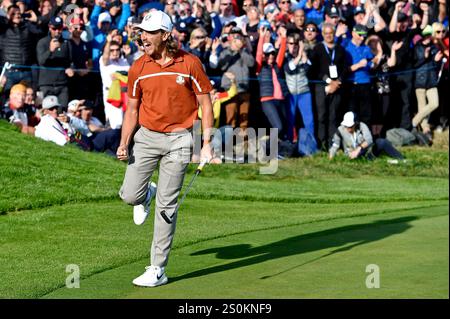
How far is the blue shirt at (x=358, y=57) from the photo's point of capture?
20.8 metres

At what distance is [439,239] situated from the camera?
10789 millimetres

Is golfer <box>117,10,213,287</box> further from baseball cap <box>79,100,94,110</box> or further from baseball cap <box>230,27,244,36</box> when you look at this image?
baseball cap <box>230,27,244,36</box>

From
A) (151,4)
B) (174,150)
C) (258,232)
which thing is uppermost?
(151,4)

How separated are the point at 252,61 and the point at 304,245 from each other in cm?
908

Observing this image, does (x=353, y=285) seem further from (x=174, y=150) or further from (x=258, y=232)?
(x=258, y=232)

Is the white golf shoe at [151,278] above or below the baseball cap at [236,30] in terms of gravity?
below

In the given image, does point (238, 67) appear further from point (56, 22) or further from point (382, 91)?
point (382, 91)

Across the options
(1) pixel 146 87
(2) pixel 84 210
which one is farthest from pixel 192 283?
(2) pixel 84 210

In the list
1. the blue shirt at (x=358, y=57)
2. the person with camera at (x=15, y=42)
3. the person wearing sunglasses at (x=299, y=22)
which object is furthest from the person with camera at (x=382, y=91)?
the person with camera at (x=15, y=42)

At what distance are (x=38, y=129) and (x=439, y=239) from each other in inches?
341

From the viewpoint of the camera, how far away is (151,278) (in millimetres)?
8594

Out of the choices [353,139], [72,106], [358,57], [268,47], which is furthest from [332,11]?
[72,106]

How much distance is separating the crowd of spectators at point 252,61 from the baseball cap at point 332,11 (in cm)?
3

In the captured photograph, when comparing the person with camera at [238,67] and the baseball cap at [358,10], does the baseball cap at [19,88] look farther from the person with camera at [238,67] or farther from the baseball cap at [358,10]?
the baseball cap at [358,10]
